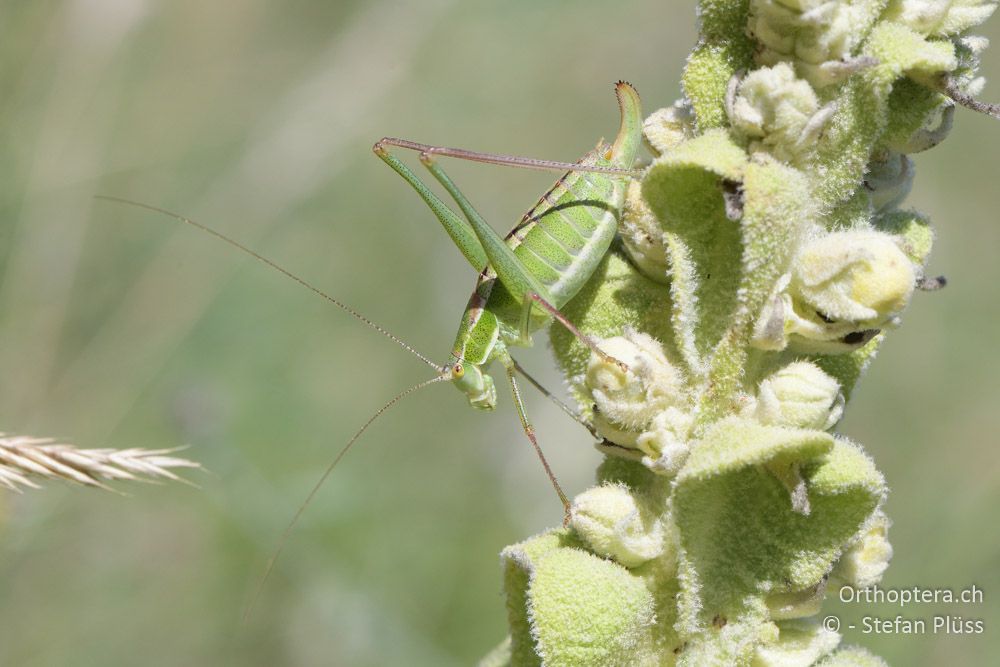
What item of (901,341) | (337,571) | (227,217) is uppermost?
(227,217)

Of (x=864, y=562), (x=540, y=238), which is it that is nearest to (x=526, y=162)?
(x=540, y=238)

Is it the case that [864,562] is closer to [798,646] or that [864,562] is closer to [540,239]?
[798,646]

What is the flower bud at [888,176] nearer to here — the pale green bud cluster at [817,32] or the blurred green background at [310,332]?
the pale green bud cluster at [817,32]

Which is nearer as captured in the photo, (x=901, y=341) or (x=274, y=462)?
(x=274, y=462)

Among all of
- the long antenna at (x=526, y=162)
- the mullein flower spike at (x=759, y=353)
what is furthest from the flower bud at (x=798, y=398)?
the long antenna at (x=526, y=162)

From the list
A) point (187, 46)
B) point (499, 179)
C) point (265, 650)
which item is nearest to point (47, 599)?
point (265, 650)

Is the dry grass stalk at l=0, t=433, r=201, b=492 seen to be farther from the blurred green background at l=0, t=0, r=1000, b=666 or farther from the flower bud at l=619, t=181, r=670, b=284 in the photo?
the blurred green background at l=0, t=0, r=1000, b=666

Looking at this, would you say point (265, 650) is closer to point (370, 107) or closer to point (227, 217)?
point (227, 217)
